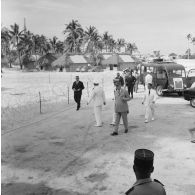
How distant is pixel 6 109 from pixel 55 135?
6.23 meters

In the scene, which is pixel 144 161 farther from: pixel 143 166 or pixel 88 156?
pixel 88 156

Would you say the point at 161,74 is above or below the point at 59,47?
below

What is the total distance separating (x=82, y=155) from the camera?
8.02m

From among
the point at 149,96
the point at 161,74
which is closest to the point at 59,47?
the point at 161,74

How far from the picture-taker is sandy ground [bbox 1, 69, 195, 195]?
242 inches

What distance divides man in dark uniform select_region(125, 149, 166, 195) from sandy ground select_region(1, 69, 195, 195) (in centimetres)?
329

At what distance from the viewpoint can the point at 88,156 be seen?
793 centimetres

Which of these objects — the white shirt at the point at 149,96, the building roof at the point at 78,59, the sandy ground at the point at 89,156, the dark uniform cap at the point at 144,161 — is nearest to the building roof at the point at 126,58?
the building roof at the point at 78,59

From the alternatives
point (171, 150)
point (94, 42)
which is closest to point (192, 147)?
point (171, 150)

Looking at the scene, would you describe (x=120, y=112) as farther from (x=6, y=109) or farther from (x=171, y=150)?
(x=6, y=109)

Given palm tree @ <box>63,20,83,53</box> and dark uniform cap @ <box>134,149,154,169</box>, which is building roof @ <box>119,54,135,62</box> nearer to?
palm tree @ <box>63,20,83,53</box>

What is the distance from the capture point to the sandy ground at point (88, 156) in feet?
20.2

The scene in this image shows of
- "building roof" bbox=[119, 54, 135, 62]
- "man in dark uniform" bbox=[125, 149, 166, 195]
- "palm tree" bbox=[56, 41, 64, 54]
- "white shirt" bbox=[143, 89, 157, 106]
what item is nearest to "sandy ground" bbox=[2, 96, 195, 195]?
"white shirt" bbox=[143, 89, 157, 106]

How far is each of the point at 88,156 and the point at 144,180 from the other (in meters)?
5.35
